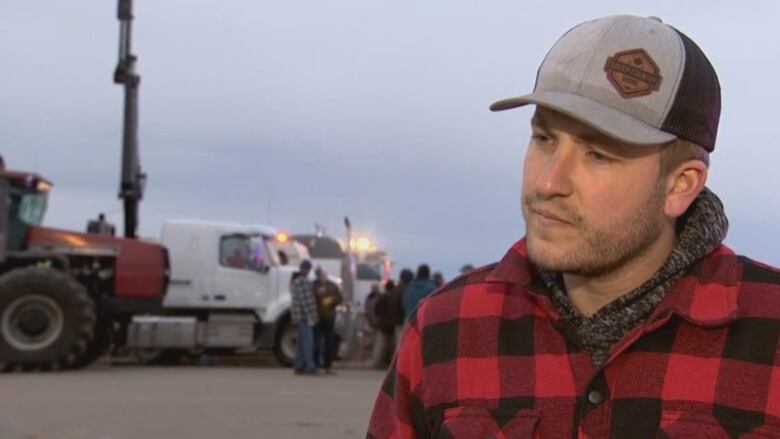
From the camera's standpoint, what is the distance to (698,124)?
7.72ft

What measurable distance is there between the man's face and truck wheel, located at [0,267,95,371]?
16714mm

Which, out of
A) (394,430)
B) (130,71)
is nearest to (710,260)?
(394,430)

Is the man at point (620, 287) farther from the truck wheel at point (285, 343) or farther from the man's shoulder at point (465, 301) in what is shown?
the truck wheel at point (285, 343)

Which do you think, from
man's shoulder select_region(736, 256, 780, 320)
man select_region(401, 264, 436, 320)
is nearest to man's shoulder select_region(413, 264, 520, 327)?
man's shoulder select_region(736, 256, 780, 320)

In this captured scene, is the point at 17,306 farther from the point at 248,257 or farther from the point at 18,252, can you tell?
the point at 248,257

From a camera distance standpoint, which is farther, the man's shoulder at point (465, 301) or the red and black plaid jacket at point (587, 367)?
the man's shoulder at point (465, 301)

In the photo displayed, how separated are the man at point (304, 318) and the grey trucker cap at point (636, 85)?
15.9 m

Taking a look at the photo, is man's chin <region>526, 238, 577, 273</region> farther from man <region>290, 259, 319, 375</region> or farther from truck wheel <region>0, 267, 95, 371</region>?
truck wheel <region>0, 267, 95, 371</region>

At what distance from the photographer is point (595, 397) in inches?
89.4

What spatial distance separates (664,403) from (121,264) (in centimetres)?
1889

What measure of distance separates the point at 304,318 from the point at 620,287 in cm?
1597

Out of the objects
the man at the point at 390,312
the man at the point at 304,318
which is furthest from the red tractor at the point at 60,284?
the man at the point at 390,312

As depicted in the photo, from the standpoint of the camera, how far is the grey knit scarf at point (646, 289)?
2340 mm

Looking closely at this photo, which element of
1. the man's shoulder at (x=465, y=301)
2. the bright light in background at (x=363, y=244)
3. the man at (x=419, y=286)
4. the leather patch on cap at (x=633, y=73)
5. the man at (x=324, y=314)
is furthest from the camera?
the bright light in background at (x=363, y=244)
